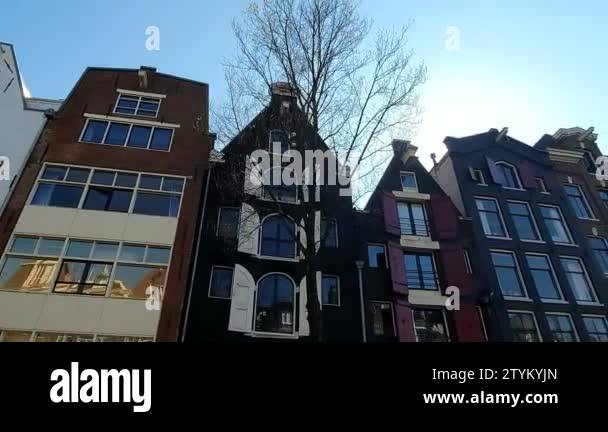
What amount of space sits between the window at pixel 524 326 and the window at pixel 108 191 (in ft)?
→ 57.1

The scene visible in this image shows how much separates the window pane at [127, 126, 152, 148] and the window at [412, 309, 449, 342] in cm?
1602

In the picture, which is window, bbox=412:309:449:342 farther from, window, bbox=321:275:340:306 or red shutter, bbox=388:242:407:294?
window, bbox=321:275:340:306

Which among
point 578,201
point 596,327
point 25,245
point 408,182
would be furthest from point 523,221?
point 25,245

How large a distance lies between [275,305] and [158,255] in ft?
18.4

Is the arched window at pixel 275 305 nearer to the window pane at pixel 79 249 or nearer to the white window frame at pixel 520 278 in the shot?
the window pane at pixel 79 249

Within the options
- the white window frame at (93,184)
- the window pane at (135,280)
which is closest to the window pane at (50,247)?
the white window frame at (93,184)

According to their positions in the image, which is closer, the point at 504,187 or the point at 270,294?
the point at 270,294

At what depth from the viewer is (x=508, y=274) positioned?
70.3 ft

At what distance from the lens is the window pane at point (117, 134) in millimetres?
19406
